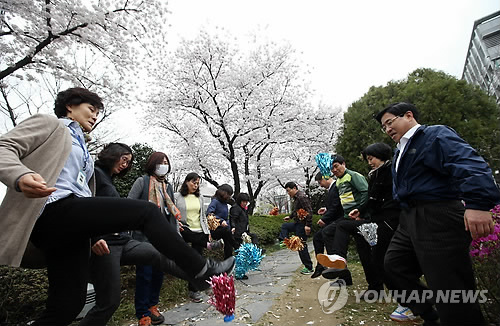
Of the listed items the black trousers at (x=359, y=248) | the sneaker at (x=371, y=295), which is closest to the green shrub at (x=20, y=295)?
the black trousers at (x=359, y=248)

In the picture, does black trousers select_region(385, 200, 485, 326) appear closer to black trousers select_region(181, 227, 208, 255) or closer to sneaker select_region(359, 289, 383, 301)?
sneaker select_region(359, 289, 383, 301)

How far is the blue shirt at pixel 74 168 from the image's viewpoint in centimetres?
150

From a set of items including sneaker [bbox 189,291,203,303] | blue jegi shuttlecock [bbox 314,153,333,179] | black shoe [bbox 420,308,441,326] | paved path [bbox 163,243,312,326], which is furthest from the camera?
blue jegi shuttlecock [bbox 314,153,333,179]

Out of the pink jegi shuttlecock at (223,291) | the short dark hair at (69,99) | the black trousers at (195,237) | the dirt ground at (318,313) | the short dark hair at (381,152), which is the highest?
the short dark hair at (69,99)

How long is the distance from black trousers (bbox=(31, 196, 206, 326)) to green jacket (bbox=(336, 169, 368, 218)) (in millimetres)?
2541

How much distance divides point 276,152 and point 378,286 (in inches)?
629

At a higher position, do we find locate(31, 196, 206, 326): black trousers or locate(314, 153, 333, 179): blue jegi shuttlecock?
locate(314, 153, 333, 179): blue jegi shuttlecock

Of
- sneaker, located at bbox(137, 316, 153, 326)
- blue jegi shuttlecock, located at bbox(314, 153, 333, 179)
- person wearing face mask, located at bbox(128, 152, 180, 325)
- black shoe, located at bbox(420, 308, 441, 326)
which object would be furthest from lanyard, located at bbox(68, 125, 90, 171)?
blue jegi shuttlecock, located at bbox(314, 153, 333, 179)

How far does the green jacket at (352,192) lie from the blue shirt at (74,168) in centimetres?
293

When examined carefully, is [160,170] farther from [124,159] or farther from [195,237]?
[195,237]

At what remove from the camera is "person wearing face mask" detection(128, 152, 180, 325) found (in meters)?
2.74

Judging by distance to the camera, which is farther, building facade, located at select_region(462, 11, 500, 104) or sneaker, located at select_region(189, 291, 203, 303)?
building facade, located at select_region(462, 11, 500, 104)

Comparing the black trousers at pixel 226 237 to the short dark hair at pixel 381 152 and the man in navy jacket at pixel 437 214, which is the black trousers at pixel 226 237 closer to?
the short dark hair at pixel 381 152

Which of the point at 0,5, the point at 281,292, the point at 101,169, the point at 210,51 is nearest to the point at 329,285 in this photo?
the point at 281,292
